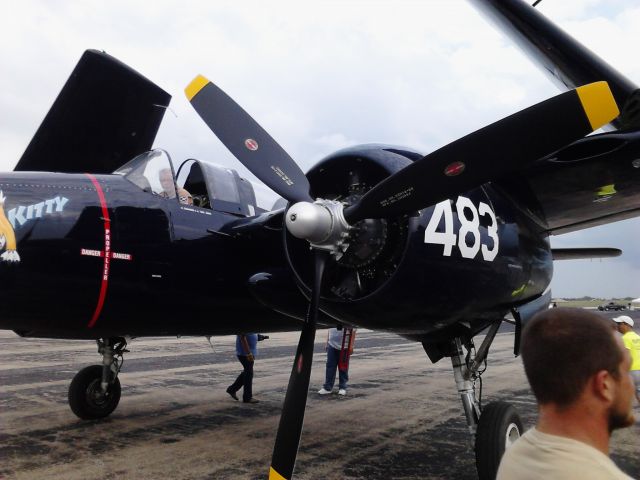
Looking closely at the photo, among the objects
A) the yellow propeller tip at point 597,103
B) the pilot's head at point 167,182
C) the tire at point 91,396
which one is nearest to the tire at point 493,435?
the yellow propeller tip at point 597,103

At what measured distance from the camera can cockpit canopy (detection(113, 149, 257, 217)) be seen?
6406 mm

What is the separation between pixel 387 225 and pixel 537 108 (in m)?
1.80

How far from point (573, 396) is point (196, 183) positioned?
6530 mm

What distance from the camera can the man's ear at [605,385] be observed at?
148cm

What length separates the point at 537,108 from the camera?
13.7 ft

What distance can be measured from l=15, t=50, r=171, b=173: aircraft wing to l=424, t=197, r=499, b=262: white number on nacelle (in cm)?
572

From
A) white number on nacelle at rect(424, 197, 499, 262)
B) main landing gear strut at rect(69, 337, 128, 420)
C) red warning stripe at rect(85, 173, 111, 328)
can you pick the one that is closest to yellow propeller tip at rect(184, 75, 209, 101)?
red warning stripe at rect(85, 173, 111, 328)

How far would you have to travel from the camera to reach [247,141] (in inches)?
227

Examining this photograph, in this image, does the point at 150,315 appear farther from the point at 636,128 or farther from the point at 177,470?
the point at 636,128

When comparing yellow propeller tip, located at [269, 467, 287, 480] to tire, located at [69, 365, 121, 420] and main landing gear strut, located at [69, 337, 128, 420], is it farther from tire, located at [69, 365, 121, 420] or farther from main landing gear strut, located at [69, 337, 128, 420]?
tire, located at [69, 365, 121, 420]

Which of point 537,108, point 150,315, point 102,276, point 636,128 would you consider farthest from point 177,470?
point 636,128

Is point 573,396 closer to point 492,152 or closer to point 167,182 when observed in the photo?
point 492,152

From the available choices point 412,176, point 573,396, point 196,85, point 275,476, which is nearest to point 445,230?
point 412,176

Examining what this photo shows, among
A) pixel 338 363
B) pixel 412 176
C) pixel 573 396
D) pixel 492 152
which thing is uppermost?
pixel 492 152
